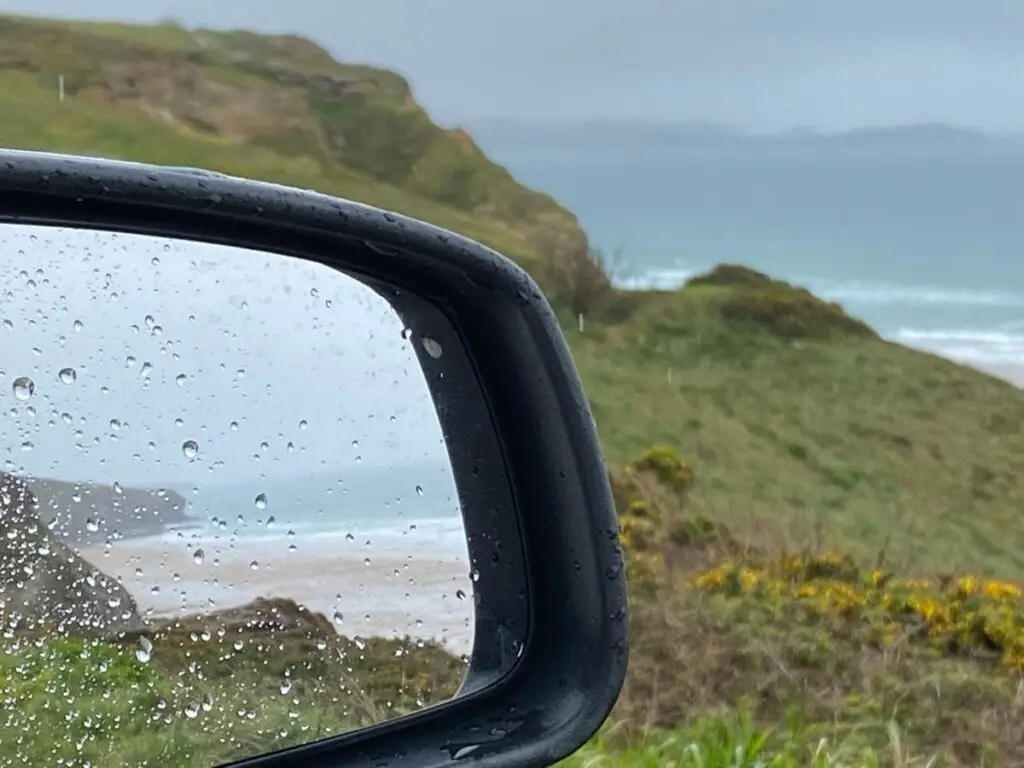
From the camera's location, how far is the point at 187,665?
1223 mm

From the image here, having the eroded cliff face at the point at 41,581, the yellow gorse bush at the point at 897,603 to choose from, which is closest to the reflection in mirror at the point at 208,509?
the eroded cliff face at the point at 41,581

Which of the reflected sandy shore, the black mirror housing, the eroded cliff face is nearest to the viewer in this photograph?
the eroded cliff face

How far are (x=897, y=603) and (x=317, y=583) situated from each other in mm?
4882

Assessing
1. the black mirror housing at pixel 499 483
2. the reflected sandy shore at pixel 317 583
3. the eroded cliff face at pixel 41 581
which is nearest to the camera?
the eroded cliff face at pixel 41 581

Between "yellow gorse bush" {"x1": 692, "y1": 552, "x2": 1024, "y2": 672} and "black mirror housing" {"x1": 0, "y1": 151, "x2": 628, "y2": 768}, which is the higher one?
"black mirror housing" {"x1": 0, "y1": 151, "x2": 628, "y2": 768}

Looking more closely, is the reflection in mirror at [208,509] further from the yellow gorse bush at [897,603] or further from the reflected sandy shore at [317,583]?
the yellow gorse bush at [897,603]

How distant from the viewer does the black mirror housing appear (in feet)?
4.39

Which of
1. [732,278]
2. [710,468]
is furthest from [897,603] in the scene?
[732,278]

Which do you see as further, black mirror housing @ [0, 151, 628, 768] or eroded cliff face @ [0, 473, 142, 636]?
black mirror housing @ [0, 151, 628, 768]

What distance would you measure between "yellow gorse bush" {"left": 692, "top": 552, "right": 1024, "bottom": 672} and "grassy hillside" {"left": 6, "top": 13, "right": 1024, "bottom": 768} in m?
0.02

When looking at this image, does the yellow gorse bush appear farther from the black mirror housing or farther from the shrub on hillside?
the shrub on hillside

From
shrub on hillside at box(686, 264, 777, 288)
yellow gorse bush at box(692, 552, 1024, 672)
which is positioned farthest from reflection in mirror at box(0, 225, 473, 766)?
shrub on hillside at box(686, 264, 777, 288)

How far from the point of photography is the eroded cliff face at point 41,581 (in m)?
1.07

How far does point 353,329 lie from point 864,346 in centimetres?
2276
